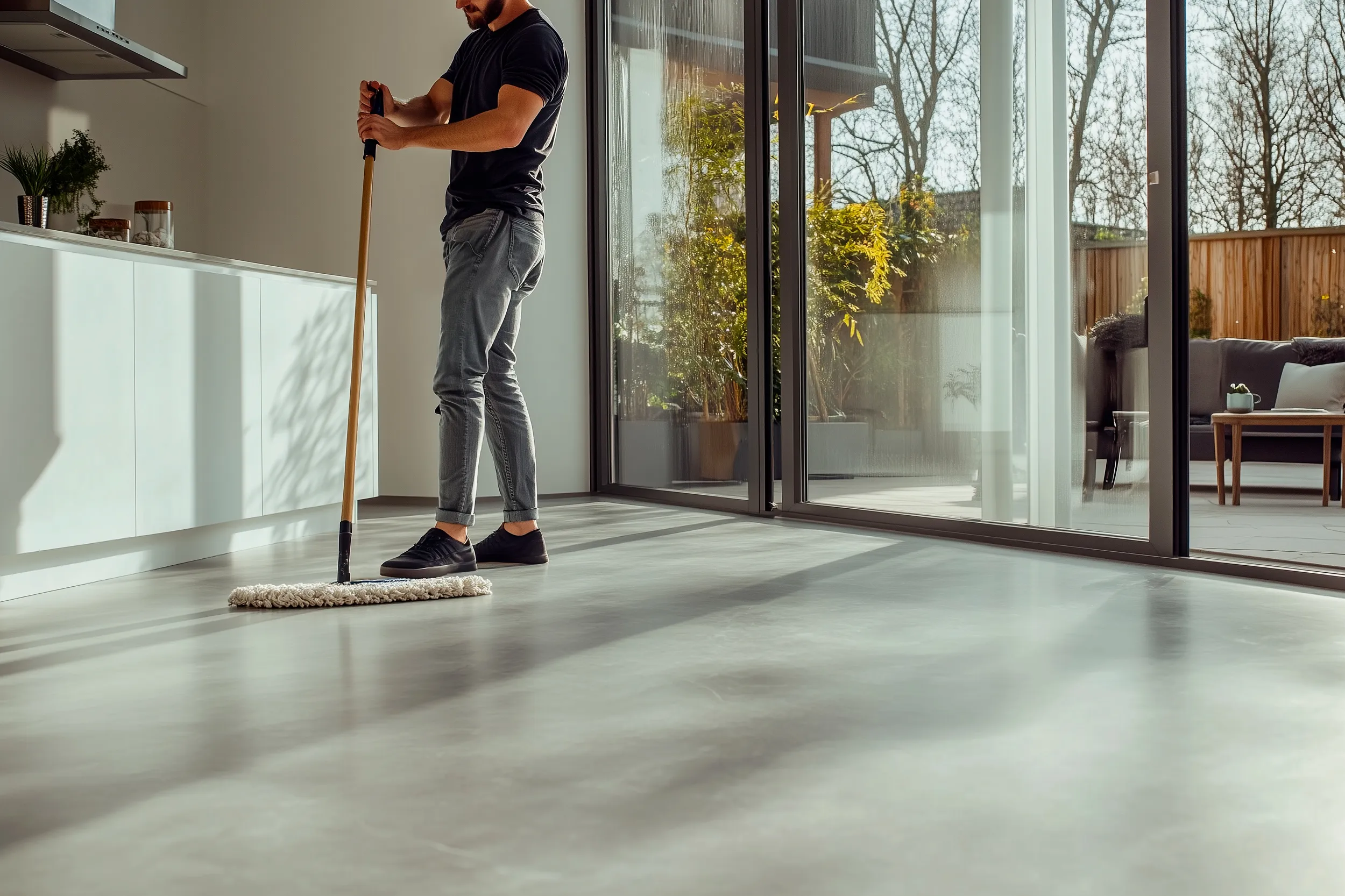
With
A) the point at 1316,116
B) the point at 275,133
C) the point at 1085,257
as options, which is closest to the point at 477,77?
the point at 1085,257

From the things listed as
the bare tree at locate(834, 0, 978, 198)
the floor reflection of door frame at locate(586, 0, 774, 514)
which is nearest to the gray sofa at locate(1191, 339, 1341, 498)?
the bare tree at locate(834, 0, 978, 198)

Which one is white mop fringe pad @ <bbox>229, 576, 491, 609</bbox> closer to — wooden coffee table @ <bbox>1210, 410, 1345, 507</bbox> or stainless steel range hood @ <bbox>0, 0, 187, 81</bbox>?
stainless steel range hood @ <bbox>0, 0, 187, 81</bbox>

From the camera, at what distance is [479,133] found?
9.21 feet

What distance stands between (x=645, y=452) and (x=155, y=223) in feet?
7.51

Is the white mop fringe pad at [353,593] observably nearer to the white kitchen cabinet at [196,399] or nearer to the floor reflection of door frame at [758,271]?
the white kitchen cabinet at [196,399]

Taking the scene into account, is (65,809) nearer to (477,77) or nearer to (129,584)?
(129,584)

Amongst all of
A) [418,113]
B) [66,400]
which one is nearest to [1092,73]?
[418,113]

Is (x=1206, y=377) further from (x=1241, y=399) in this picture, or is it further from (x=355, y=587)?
(x=355, y=587)

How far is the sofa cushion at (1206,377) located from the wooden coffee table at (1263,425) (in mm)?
119

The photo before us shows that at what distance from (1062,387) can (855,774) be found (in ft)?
7.78

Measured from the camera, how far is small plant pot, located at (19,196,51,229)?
3.27 m

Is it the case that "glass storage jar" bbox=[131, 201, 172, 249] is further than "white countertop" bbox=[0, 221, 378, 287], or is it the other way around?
"glass storage jar" bbox=[131, 201, 172, 249]

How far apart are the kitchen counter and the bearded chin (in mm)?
983

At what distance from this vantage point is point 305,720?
1597 mm
